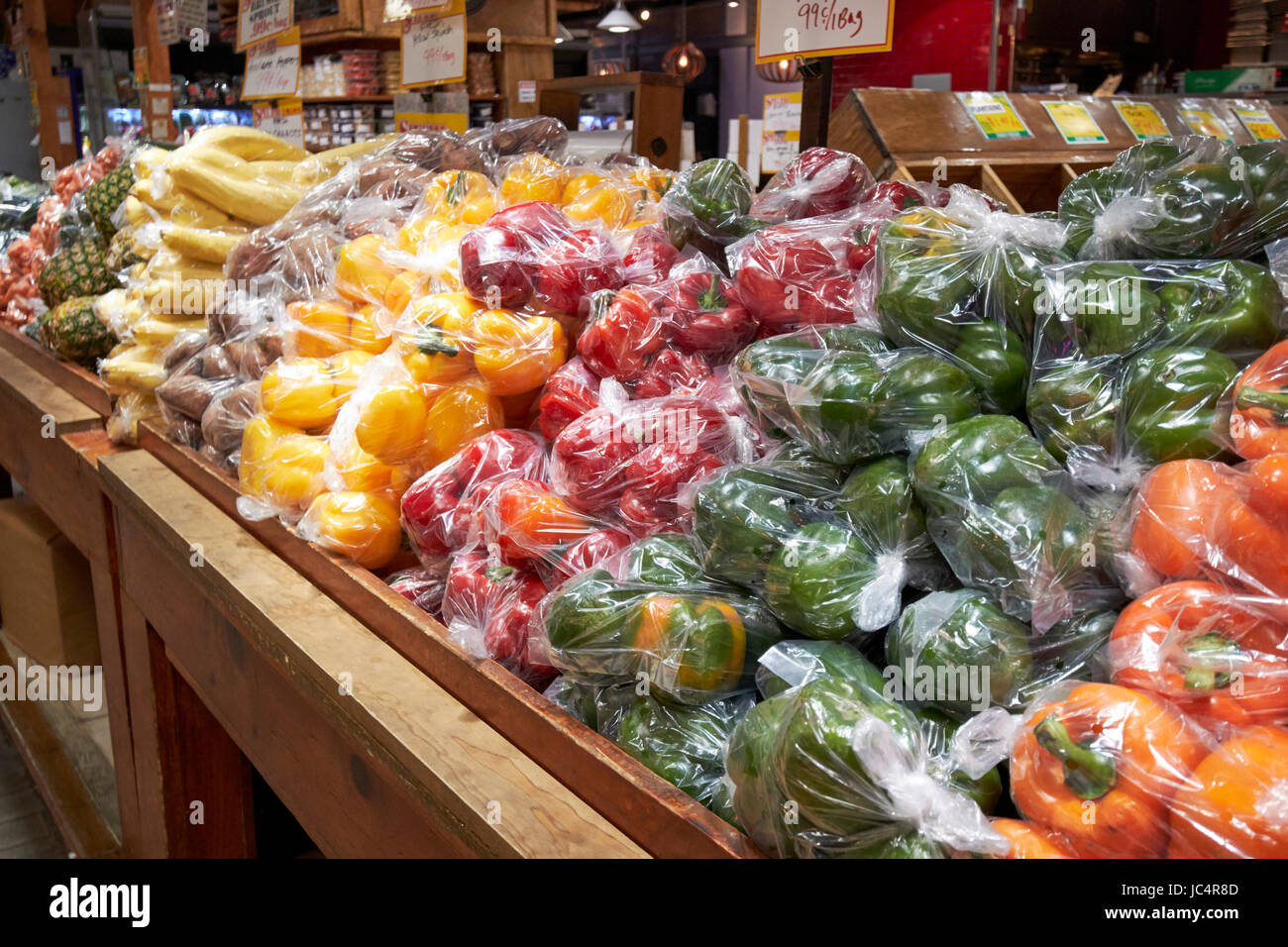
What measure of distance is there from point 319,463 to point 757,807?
107 cm

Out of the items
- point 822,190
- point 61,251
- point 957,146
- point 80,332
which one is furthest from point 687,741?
point 61,251

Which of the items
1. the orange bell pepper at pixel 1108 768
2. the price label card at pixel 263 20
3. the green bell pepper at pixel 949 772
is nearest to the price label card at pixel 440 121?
the price label card at pixel 263 20

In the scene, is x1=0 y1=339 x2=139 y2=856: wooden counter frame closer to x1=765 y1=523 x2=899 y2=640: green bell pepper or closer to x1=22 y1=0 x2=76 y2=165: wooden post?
x1=765 y1=523 x2=899 y2=640: green bell pepper

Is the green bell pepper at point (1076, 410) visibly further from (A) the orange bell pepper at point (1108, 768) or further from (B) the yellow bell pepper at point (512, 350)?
(B) the yellow bell pepper at point (512, 350)

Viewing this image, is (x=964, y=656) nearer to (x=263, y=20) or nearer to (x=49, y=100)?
(x=263, y=20)

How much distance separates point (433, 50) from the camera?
2.87m

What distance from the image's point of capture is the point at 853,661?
889 mm

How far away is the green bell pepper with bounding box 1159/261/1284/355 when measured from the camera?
897 millimetres

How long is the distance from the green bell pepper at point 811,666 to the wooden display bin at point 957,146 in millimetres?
2067

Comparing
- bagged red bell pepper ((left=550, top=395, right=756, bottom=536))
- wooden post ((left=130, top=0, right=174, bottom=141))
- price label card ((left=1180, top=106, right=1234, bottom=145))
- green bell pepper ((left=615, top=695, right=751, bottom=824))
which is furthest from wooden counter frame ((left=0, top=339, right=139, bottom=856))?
price label card ((left=1180, top=106, right=1234, bottom=145))

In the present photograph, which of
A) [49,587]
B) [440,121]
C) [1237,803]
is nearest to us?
[1237,803]

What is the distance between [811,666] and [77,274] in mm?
2773
